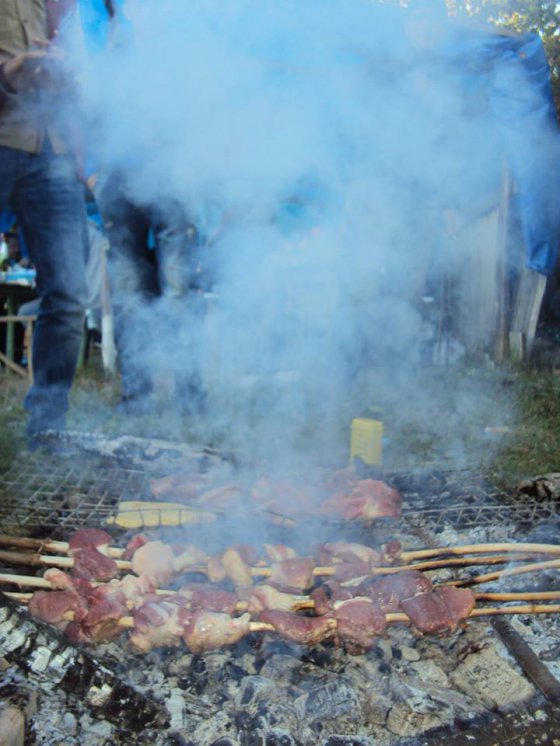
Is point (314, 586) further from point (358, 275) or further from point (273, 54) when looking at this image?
point (358, 275)

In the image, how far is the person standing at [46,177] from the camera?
10.8 ft

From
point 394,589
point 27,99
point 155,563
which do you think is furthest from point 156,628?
point 27,99

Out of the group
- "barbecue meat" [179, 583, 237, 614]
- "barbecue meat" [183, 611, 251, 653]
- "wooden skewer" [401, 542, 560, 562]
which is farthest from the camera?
"wooden skewer" [401, 542, 560, 562]

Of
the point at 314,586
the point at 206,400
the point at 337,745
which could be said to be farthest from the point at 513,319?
the point at 337,745

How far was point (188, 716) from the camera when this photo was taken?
5.20ft

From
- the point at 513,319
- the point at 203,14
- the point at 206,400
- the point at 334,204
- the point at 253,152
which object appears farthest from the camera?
the point at 513,319

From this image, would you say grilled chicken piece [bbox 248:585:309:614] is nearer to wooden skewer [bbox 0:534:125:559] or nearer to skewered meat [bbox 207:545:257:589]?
skewered meat [bbox 207:545:257:589]

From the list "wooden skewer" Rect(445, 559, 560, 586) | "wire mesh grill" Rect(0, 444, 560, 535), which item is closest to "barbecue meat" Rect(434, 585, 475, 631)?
"wooden skewer" Rect(445, 559, 560, 586)

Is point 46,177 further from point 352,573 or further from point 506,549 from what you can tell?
point 506,549

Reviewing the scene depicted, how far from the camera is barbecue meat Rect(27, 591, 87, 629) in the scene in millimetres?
1887

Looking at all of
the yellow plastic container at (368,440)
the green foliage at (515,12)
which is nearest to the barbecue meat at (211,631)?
the yellow plastic container at (368,440)

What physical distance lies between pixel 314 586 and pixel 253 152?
2815 mm

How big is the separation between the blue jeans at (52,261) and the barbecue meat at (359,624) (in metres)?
2.51

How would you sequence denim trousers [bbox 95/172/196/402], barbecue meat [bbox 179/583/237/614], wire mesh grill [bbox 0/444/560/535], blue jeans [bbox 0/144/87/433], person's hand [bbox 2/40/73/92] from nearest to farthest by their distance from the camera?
barbecue meat [bbox 179/583/237/614], wire mesh grill [bbox 0/444/560/535], person's hand [bbox 2/40/73/92], blue jeans [bbox 0/144/87/433], denim trousers [bbox 95/172/196/402]
